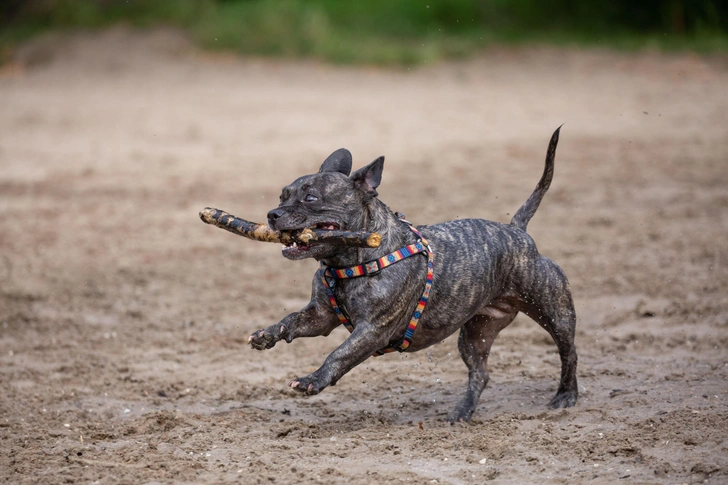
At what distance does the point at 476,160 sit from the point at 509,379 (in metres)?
6.65

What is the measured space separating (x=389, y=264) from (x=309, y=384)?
83 centimetres

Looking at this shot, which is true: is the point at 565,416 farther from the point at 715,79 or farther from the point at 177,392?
the point at 715,79

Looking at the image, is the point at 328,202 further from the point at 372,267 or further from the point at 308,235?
the point at 372,267

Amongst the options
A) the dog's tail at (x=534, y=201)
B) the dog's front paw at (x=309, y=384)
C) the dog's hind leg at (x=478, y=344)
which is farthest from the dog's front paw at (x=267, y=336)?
the dog's tail at (x=534, y=201)

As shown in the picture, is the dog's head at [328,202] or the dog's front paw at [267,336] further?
the dog's front paw at [267,336]

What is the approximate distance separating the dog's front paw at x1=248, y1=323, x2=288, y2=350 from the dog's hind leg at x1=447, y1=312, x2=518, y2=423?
4.50 feet

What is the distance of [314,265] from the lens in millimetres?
9523

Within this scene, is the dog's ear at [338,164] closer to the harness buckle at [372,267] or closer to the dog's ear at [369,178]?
the dog's ear at [369,178]

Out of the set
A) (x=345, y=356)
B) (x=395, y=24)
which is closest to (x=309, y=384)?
(x=345, y=356)

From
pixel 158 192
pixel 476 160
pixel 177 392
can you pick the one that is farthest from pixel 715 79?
pixel 177 392

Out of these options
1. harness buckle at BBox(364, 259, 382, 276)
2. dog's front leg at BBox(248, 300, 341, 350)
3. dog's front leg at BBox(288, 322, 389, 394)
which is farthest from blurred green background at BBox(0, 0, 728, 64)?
dog's front leg at BBox(288, 322, 389, 394)

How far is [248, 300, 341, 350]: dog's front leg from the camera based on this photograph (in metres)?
5.38

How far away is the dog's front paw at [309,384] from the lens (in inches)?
195

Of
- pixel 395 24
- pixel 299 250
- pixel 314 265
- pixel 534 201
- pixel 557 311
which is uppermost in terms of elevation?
pixel 395 24
